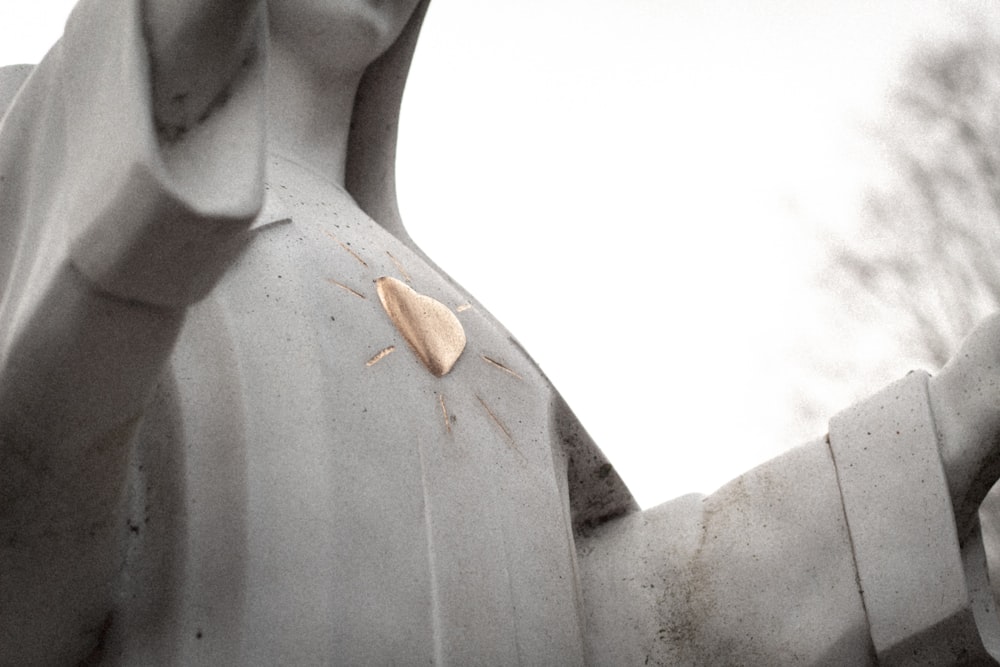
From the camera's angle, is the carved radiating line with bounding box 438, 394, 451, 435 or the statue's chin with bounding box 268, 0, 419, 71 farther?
the statue's chin with bounding box 268, 0, 419, 71

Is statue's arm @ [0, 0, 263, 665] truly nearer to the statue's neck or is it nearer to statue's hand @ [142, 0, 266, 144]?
statue's hand @ [142, 0, 266, 144]

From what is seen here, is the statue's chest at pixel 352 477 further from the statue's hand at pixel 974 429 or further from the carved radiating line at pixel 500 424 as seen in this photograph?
the statue's hand at pixel 974 429

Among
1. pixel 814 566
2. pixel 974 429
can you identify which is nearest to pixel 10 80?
pixel 814 566

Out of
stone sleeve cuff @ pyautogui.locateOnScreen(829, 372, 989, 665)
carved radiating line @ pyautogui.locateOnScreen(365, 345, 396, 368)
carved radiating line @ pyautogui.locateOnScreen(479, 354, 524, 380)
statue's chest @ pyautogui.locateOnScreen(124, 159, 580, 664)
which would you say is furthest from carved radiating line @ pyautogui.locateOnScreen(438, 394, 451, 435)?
stone sleeve cuff @ pyautogui.locateOnScreen(829, 372, 989, 665)

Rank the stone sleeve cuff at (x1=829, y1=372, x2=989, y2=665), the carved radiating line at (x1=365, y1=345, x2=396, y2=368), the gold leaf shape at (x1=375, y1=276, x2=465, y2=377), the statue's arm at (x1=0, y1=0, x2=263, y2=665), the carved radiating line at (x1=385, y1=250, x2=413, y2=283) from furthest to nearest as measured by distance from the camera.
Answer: the carved radiating line at (x1=385, y1=250, x2=413, y2=283)
the gold leaf shape at (x1=375, y1=276, x2=465, y2=377)
the carved radiating line at (x1=365, y1=345, x2=396, y2=368)
the stone sleeve cuff at (x1=829, y1=372, x2=989, y2=665)
the statue's arm at (x1=0, y1=0, x2=263, y2=665)

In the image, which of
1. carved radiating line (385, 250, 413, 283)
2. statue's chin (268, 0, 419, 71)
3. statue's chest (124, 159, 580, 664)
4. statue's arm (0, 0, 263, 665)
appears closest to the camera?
statue's arm (0, 0, 263, 665)

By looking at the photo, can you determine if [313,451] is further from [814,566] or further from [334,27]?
[334,27]

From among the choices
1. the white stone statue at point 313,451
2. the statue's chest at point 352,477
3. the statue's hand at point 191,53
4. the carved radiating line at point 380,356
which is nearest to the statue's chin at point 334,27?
the white stone statue at point 313,451
